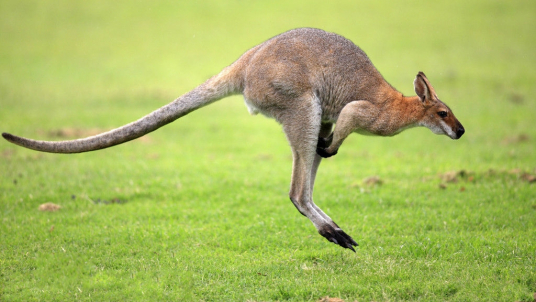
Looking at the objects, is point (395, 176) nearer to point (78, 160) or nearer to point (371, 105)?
point (371, 105)

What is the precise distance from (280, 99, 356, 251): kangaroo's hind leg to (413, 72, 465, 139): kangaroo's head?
109 centimetres

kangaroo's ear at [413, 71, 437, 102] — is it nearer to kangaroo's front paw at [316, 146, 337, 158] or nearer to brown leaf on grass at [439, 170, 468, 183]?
kangaroo's front paw at [316, 146, 337, 158]

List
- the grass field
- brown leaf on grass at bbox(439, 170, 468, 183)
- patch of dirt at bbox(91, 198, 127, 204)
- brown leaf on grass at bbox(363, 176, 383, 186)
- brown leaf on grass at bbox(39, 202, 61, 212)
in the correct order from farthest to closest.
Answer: brown leaf on grass at bbox(363, 176, 383, 186) < brown leaf on grass at bbox(439, 170, 468, 183) < patch of dirt at bbox(91, 198, 127, 204) < brown leaf on grass at bbox(39, 202, 61, 212) < the grass field

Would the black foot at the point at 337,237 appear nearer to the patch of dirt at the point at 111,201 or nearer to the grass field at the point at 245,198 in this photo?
the grass field at the point at 245,198

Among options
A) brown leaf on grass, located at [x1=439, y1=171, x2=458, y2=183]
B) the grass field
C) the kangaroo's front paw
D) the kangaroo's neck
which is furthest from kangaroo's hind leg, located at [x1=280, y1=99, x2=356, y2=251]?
brown leaf on grass, located at [x1=439, y1=171, x2=458, y2=183]

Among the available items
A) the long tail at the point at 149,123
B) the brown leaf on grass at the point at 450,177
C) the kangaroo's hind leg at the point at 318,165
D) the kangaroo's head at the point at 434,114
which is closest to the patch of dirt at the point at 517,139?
the brown leaf on grass at the point at 450,177

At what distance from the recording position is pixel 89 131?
12.9 meters

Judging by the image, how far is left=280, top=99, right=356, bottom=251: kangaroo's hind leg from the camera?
Answer: 19.2 feet

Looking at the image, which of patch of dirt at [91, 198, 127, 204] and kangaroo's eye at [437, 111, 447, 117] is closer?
kangaroo's eye at [437, 111, 447, 117]

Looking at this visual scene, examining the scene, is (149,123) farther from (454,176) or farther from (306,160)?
(454,176)

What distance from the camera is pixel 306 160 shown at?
601 cm

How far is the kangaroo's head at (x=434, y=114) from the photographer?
579cm

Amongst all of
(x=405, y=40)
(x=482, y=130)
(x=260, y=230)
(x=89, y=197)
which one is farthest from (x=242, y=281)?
(x=405, y=40)

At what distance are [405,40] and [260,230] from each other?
18.9 meters
